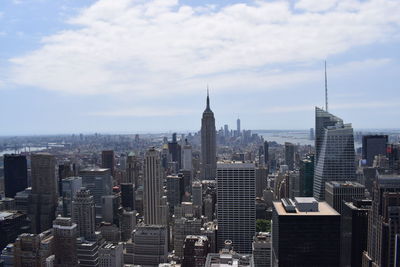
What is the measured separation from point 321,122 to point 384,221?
20.7 meters

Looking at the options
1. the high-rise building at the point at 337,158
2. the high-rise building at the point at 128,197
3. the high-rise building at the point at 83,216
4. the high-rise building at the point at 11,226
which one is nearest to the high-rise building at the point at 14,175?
the high-rise building at the point at 128,197

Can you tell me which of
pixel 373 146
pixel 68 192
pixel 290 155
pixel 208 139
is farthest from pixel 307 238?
pixel 208 139

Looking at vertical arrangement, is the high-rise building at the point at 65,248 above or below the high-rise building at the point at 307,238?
below

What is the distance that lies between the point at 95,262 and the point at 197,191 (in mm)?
19346

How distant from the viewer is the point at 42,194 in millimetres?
39750

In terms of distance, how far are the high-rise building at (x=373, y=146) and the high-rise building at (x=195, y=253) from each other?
3732cm

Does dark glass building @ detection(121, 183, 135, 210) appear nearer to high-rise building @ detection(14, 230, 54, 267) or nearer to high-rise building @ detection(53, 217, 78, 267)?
high-rise building @ detection(53, 217, 78, 267)

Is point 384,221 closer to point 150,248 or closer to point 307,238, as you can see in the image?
point 307,238

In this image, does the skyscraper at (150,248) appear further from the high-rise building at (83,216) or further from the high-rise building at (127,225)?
the high-rise building at (127,225)

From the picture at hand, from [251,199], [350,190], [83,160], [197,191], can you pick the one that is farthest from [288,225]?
[83,160]

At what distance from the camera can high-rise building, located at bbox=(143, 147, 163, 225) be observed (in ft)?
124

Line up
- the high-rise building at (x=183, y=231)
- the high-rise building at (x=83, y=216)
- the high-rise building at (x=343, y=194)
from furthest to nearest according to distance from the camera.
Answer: the high-rise building at (x=183, y=231) → the high-rise building at (x=83, y=216) → the high-rise building at (x=343, y=194)

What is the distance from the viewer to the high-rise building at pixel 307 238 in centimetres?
1850

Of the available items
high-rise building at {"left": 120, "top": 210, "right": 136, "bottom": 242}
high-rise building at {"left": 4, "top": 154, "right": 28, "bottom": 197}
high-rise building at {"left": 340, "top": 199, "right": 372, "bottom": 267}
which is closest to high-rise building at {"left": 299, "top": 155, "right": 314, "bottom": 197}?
high-rise building at {"left": 120, "top": 210, "right": 136, "bottom": 242}
